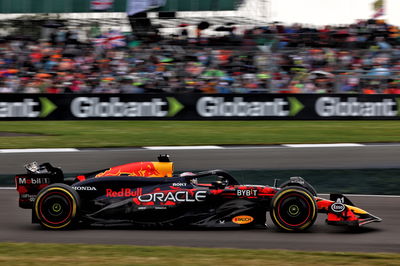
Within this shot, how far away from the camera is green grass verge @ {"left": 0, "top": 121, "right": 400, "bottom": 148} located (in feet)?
51.2

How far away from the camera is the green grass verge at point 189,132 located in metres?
15.6

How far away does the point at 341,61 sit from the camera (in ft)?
71.5

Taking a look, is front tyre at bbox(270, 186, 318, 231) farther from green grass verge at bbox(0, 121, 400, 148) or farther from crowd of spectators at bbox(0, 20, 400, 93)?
crowd of spectators at bbox(0, 20, 400, 93)

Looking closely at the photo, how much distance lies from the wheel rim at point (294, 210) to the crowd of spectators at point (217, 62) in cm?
1445

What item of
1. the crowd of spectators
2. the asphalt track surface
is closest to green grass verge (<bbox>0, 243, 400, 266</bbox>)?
the asphalt track surface

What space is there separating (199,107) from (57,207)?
1424 centimetres

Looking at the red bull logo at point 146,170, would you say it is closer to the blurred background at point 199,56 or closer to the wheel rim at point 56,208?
the wheel rim at point 56,208

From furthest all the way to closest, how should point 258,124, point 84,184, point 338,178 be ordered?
point 258,124 → point 338,178 → point 84,184

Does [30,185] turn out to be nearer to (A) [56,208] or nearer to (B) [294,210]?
(A) [56,208]

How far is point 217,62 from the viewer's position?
21.8m

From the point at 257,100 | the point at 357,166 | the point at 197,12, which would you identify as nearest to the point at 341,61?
the point at 257,100

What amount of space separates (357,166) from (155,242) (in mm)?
6895

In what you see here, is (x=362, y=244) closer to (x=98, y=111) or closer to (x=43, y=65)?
(x=98, y=111)

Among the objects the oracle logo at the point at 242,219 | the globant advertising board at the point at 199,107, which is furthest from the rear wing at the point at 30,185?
the globant advertising board at the point at 199,107
